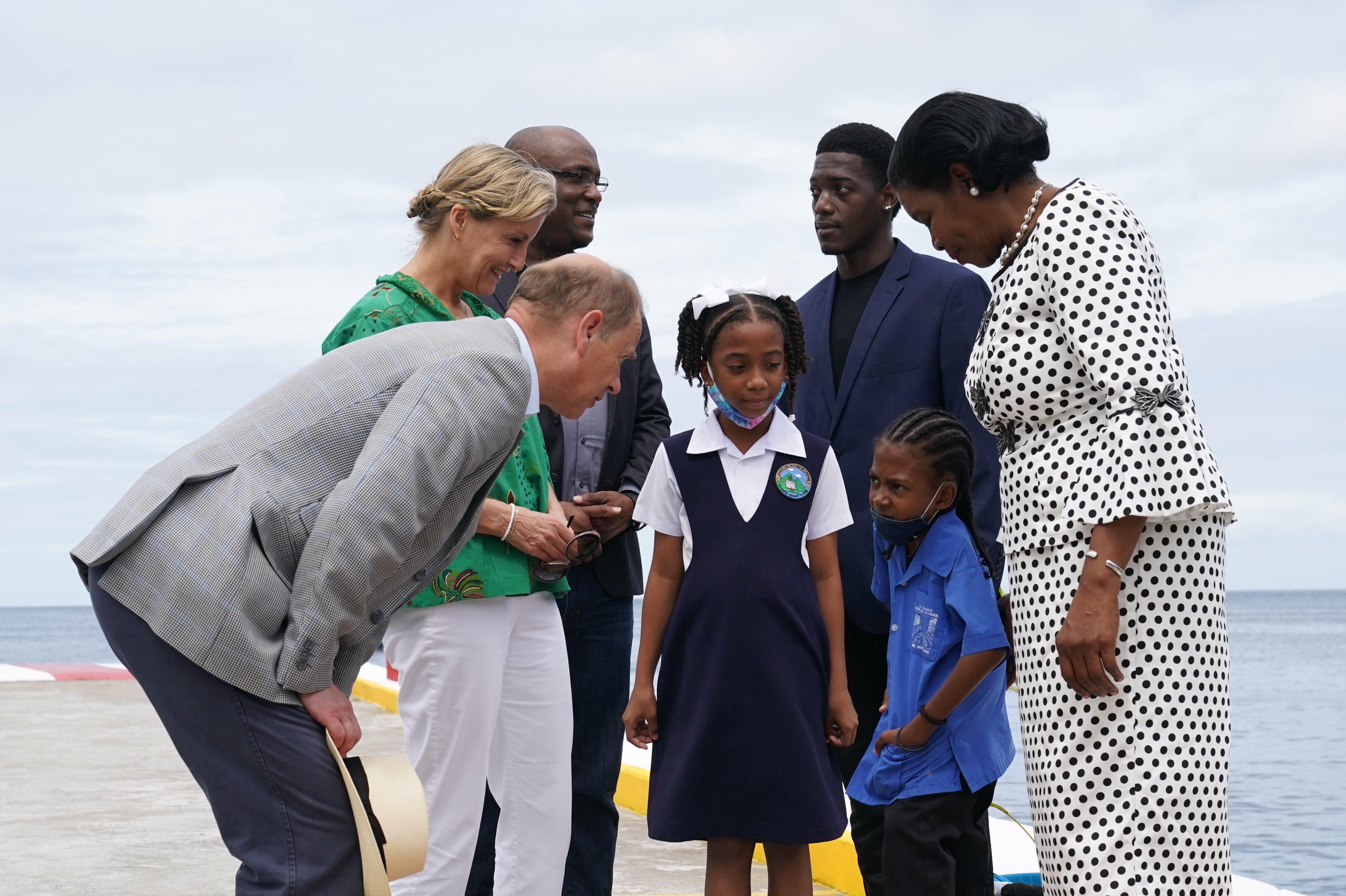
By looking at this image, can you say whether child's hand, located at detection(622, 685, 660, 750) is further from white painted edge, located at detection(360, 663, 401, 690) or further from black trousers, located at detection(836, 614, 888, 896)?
white painted edge, located at detection(360, 663, 401, 690)

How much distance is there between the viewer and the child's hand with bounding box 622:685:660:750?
3.46m

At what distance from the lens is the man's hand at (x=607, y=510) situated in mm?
3662

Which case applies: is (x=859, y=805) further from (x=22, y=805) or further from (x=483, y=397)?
(x=22, y=805)

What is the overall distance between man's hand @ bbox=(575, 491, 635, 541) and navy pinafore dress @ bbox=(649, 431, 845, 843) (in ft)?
0.93

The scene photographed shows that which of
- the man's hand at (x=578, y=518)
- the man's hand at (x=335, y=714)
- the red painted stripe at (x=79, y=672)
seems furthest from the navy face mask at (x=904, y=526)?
the red painted stripe at (x=79, y=672)

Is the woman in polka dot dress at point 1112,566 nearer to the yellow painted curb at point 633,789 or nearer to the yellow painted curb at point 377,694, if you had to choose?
the yellow painted curb at point 633,789

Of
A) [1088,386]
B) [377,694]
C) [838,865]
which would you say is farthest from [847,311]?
[377,694]

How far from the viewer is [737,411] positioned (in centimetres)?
354

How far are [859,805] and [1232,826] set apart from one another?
755 cm

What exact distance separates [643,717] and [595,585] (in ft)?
1.56

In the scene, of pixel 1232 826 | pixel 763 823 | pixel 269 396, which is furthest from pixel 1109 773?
pixel 1232 826

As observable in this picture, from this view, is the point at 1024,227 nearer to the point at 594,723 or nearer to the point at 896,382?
the point at 896,382

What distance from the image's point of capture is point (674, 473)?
3.57 meters

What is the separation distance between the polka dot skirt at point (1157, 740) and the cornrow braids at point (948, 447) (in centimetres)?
82
